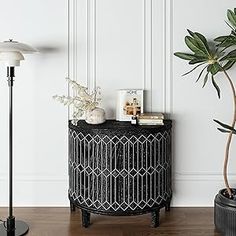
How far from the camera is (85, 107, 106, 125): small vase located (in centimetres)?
305

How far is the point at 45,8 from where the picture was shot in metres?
3.27

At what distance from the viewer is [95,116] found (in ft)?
10.0

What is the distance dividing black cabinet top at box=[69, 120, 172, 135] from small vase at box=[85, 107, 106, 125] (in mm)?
34

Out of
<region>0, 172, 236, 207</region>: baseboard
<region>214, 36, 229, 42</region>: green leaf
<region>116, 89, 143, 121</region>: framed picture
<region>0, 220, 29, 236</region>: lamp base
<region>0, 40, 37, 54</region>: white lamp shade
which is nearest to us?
<region>0, 40, 37, 54</region>: white lamp shade

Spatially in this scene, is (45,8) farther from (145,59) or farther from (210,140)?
(210,140)

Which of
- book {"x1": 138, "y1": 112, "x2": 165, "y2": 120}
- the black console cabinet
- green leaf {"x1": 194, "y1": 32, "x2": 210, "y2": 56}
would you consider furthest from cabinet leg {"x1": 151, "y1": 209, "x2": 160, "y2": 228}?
green leaf {"x1": 194, "y1": 32, "x2": 210, "y2": 56}

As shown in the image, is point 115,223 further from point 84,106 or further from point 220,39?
point 220,39

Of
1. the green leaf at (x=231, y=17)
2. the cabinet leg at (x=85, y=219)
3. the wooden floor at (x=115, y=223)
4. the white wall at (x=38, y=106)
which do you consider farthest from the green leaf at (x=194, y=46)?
the cabinet leg at (x=85, y=219)

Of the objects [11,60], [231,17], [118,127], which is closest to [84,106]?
[118,127]

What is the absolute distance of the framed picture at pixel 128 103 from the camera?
10.5 feet

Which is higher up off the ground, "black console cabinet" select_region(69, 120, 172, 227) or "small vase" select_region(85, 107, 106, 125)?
"small vase" select_region(85, 107, 106, 125)

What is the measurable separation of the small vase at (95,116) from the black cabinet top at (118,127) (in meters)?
0.03

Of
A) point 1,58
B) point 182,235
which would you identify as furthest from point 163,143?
point 1,58

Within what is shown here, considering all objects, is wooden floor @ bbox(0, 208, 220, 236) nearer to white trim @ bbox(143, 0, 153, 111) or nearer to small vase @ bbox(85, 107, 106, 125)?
small vase @ bbox(85, 107, 106, 125)
